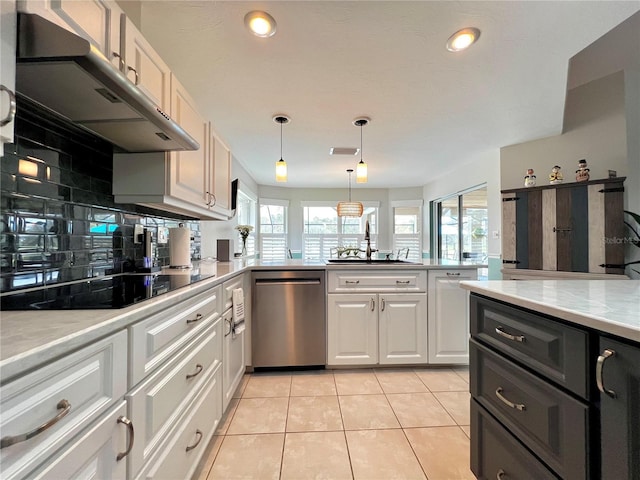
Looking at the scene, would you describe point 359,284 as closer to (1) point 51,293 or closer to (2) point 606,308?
(2) point 606,308

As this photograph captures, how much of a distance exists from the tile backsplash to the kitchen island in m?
1.82

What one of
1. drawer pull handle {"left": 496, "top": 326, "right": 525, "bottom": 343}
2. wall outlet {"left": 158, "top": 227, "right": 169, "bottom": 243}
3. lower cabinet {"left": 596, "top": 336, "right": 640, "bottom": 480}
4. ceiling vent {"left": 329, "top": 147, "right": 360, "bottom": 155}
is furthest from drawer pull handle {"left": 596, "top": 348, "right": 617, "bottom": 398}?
ceiling vent {"left": 329, "top": 147, "right": 360, "bottom": 155}

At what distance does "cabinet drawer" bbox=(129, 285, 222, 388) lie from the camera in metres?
0.78

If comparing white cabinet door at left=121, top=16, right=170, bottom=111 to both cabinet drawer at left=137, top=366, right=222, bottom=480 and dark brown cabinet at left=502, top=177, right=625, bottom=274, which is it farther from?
dark brown cabinet at left=502, top=177, right=625, bottom=274

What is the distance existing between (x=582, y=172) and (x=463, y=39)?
88.7 inches

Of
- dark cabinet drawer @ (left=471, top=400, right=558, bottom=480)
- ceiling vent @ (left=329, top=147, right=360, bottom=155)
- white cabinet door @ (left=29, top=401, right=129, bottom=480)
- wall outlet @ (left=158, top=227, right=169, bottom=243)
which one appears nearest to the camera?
white cabinet door @ (left=29, top=401, right=129, bottom=480)

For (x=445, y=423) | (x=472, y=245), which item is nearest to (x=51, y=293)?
(x=445, y=423)

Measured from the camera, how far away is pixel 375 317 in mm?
2322

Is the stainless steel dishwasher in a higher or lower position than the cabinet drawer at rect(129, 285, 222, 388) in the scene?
lower

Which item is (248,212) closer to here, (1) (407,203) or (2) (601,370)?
(1) (407,203)

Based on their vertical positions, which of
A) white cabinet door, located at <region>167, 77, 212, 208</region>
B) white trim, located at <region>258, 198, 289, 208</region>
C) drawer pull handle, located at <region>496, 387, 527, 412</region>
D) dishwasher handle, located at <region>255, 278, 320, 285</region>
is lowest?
drawer pull handle, located at <region>496, 387, 527, 412</region>

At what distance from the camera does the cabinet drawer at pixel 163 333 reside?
0.78 metres

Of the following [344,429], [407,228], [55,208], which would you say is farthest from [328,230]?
[55,208]

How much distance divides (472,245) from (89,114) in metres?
5.06
